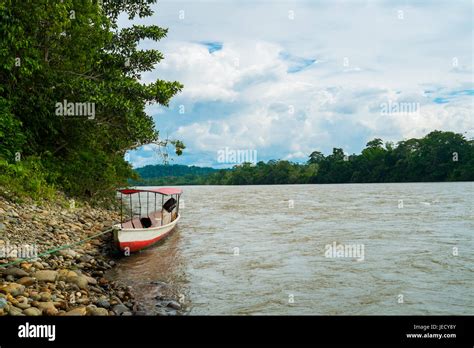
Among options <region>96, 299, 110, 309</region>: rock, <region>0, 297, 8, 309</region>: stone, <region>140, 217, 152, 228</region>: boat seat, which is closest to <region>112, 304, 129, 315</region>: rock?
<region>96, 299, 110, 309</region>: rock

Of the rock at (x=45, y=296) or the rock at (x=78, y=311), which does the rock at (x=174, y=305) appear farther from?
the rock at (x=45, y=296)

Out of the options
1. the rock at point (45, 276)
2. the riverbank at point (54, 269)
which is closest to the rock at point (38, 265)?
the riverbank at point (54, 269)

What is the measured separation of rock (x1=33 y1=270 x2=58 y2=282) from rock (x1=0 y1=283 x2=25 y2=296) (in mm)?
1063

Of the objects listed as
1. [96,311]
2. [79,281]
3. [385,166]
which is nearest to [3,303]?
[96,311]

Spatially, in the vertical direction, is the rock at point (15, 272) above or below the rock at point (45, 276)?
above

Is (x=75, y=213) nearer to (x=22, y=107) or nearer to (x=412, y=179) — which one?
(x=22, y=107)

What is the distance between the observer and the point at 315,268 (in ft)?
47.2

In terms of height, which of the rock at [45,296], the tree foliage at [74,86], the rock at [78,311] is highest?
the tree foliage at [74,86]

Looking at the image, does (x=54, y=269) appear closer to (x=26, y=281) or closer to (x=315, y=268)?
(x=26, y=281)

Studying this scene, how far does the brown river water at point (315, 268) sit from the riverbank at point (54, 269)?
0.75 m

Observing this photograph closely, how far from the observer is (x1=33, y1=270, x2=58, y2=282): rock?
951cm

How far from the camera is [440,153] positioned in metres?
95.2

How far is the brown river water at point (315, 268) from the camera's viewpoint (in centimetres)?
1063
